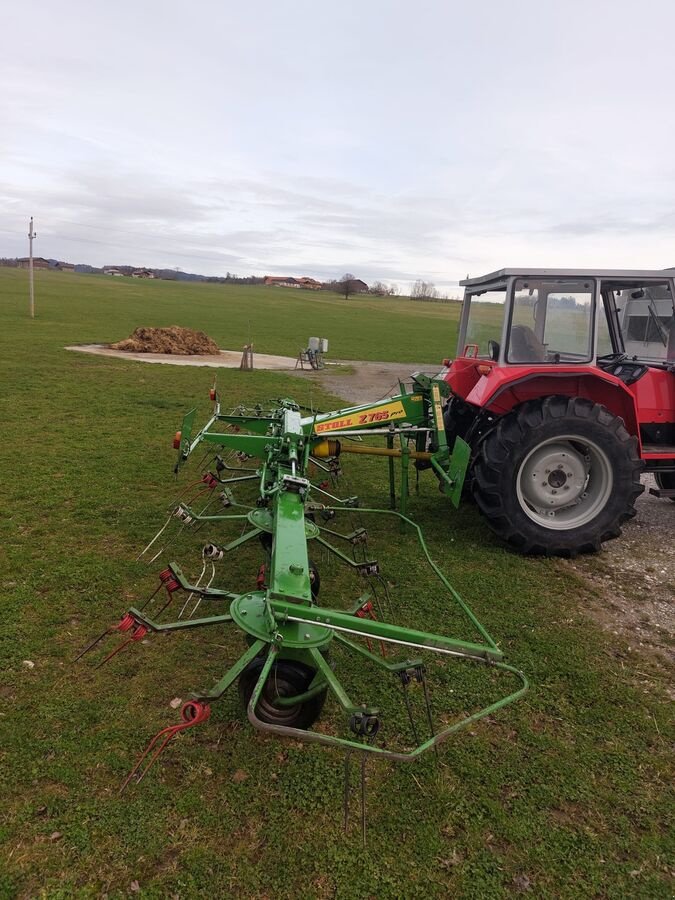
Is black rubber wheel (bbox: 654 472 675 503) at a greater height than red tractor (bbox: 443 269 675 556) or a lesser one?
lesser

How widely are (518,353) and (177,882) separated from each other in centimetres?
448

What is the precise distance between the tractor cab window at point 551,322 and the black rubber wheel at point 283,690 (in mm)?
3574

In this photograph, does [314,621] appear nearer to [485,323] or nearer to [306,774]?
[306,774]

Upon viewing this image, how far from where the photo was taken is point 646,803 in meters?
2.46

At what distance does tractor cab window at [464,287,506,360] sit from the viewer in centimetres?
545

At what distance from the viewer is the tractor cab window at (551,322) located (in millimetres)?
5125

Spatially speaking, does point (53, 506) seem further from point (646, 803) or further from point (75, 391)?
point (75, 391)

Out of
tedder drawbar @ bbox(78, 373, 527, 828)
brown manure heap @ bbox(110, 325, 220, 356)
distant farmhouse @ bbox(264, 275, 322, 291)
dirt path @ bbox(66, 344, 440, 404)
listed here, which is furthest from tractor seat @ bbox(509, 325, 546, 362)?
distant farmhouse @ bbox(264, 275, 322, 291)

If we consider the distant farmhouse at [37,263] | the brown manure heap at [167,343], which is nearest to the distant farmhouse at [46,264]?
the distant farmhouse at [37,263]

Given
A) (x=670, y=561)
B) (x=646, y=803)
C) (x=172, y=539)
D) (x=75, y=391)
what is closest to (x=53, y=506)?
(x=172, y=539)

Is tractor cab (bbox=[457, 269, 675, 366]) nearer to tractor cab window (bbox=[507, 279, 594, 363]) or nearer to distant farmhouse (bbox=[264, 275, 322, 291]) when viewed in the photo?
tractor cab window (bbox=[507, 279, 594, 363])

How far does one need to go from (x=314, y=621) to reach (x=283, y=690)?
0.38 meters

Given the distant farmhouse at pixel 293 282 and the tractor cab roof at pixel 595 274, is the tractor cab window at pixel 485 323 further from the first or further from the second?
the distant farmhouse at pixel 293 282

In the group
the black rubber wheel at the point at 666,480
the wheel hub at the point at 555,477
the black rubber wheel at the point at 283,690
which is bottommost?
the black rubber wheel at the point at 283,690
